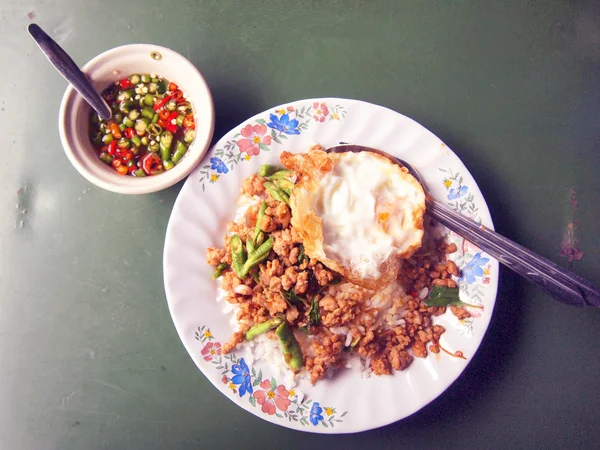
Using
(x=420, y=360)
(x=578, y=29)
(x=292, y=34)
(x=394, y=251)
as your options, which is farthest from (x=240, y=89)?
(x=578, y=29)

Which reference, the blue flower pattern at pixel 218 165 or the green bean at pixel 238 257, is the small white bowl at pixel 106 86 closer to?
the blue flower pattern at pixel 218 165

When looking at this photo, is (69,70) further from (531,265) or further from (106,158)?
(531,265)

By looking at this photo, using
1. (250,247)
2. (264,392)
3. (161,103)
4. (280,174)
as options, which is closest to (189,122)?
(161,103)

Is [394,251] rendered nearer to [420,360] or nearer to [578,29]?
[420,360]

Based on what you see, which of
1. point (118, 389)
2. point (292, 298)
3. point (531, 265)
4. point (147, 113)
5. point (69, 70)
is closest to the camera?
point (531, 265)

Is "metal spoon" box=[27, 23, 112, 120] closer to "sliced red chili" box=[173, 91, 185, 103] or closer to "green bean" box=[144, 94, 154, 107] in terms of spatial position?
"green bean" box=[144, 94, 154, 107]

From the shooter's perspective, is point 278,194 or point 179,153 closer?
point 278,194
